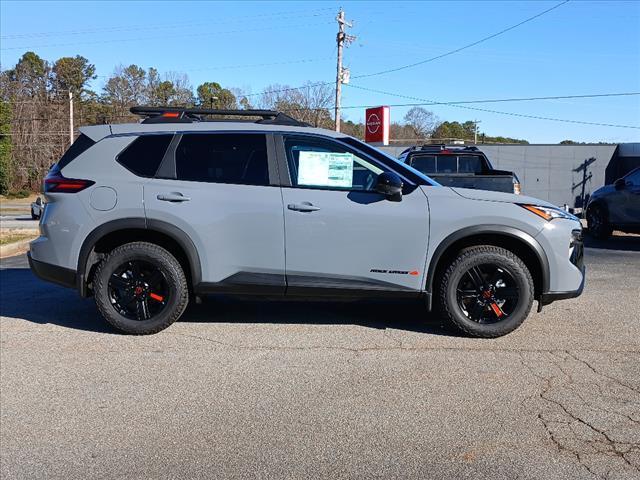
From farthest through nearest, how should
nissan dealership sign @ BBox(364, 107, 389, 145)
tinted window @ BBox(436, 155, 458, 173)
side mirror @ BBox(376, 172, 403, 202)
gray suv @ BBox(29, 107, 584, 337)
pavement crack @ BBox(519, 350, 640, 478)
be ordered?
nissan dealership sign @ BBox(364, 107, 389, 145), tinted window @ BBox(436, 155, 458, 173), gray suv @ BBox(29, 107, 584, 337), side mirror @ BBox(376, 172, 403, 202), pavement crack @ BBox(519, 350, 640, 478)

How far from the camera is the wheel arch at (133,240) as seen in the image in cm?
563

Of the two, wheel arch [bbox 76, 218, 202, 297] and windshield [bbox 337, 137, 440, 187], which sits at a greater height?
windshield [bbox 337, 137, 440, 187]

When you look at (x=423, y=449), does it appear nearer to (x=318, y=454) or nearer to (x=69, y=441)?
(x=318, y=454)

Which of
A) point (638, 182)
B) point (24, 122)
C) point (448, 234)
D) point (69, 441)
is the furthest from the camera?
point (24, 122)

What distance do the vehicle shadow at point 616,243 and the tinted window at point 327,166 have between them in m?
8.16

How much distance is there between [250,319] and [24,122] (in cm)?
5750

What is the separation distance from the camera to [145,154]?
579 cm

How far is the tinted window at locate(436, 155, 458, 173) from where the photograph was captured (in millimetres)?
12242

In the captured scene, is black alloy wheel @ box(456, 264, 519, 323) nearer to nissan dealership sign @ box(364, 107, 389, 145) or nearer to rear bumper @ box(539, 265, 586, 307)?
rear bumper @ box(539, 265, 586, 307)

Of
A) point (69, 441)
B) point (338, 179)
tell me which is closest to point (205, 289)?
point (338, 179)

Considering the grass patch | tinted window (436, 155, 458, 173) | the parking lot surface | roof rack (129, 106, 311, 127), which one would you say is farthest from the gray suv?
the grass patch

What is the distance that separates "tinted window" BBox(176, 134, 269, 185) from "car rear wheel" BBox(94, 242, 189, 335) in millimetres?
794

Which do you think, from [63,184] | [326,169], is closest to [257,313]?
[326,169]

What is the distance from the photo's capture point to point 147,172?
5.74 metres
